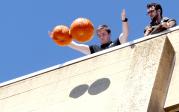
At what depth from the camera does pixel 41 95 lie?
14.7 meters

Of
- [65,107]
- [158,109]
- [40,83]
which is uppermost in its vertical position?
[40,83]

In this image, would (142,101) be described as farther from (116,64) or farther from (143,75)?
(116,64)

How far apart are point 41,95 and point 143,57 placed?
2.15 meters

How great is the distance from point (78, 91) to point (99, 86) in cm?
42

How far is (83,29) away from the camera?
14789 mm

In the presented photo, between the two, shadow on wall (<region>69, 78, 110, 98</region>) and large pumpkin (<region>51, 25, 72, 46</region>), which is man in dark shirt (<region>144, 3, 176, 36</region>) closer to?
shadow on wall (<region>69, 78, 110, 98</region>)

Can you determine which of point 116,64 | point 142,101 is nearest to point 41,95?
point 116,64

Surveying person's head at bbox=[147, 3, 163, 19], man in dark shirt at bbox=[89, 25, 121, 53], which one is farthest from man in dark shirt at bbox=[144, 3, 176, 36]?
man in dark shirt at bbox=[89, 25, 121, 53]

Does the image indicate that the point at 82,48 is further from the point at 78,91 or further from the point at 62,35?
the point at 78,91

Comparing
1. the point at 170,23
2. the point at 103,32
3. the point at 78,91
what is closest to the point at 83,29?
the point at 103,32

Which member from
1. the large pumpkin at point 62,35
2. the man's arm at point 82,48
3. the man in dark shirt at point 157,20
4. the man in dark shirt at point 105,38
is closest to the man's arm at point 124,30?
the man in dark shirt at point 105,38

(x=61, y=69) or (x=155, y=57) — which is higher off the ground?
(x=61, y=69)

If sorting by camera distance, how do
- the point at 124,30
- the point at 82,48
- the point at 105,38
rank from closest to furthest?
the point at 124,30 < the point at 105,38 < the point at 82,48

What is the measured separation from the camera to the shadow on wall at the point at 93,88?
45.9 ft
